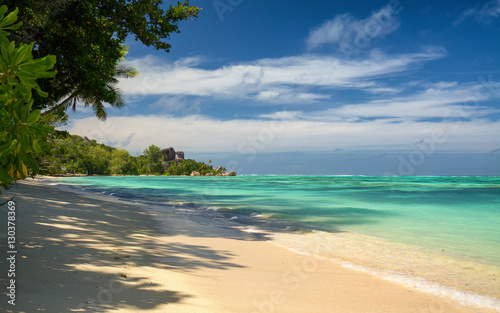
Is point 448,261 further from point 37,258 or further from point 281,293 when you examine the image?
point 37,258

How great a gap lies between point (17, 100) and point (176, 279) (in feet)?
10.4

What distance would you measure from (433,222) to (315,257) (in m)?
8.51

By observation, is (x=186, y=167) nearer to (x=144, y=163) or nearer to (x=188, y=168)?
(x=188, y=168)

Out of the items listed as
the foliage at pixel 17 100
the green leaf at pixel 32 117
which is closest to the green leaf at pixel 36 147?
the foliage at pixel 17 100

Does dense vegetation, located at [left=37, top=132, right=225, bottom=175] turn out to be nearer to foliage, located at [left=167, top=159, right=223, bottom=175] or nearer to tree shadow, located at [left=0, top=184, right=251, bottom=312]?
foliage, located at [left=167, top=159, right=223, bottom=175]

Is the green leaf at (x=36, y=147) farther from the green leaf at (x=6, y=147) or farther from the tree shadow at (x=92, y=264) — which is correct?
the tree shadow at (x=92, y=264)

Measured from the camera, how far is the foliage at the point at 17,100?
1.42 metres

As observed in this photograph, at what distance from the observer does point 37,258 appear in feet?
14.0

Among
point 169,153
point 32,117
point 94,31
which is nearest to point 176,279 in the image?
point 32,117

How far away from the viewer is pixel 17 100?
5.10 feet

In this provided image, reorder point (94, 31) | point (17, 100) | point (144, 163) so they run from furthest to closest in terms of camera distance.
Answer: point (144, 163) → point (94, 31) → point (17, 100)

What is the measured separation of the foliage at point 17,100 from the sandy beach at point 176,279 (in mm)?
2031

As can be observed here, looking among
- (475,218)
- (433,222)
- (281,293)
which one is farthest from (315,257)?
(475,218)

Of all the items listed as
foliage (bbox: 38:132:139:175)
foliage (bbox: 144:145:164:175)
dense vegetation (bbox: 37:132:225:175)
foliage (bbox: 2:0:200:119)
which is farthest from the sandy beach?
foliage (bbox: 144:145:164:175)
